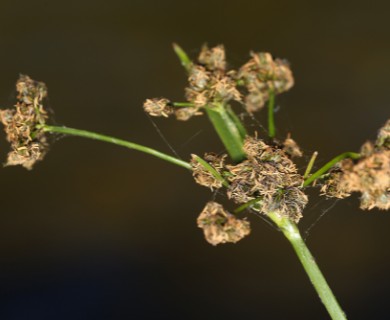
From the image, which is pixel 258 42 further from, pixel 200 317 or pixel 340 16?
pixel 200 317

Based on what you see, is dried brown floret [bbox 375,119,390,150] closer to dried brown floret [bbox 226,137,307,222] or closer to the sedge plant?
the sedge plant

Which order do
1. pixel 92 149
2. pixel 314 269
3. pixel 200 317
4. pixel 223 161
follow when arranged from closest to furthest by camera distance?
pixel 314 269 → pixel 223 161 → pixel 200 317 → pixel 92 149

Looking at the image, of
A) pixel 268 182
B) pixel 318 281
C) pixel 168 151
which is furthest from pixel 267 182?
pixel 168 151

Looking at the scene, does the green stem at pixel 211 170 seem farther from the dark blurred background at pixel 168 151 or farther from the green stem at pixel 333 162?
the dark blurred background at pixel 168 151

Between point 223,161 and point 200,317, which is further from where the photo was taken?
point 200,317

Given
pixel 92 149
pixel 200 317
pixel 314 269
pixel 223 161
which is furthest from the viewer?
pixel 92 149

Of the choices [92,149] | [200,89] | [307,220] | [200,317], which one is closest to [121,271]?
[200,317]

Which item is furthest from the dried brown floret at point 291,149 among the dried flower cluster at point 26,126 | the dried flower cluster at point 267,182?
the dried flower cluster at point 26,126

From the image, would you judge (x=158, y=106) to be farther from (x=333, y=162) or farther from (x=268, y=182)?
(x=333, y=162)
